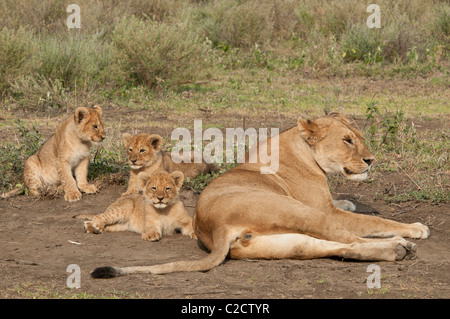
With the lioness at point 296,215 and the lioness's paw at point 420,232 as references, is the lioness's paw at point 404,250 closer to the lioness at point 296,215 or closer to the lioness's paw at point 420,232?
the lioness at point 296,215

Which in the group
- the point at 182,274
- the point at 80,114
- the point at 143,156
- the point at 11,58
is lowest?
the point at 182,274

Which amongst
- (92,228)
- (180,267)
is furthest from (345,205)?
(180,267)

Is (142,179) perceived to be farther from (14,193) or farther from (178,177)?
(14,193)

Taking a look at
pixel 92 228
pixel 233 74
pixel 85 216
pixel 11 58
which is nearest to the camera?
pixel 92 228

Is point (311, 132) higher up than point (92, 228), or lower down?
higher up

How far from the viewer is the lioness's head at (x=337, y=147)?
5684 mm

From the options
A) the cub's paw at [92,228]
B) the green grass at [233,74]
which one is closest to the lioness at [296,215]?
the cub's paw at [92,228]

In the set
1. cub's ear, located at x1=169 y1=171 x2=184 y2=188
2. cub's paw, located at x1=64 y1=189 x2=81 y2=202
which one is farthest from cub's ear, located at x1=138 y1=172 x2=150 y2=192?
cub's paw, located at x1=64 y1=189 x2=81 y2=202

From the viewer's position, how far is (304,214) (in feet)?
16.2

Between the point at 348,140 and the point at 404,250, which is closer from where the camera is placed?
the point at 404,250

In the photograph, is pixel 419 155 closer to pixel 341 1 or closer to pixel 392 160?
pixel 392 160

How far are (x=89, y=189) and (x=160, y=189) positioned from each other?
1532mm

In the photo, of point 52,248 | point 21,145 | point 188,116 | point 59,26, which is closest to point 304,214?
point 52,248

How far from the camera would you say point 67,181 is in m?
7.04
